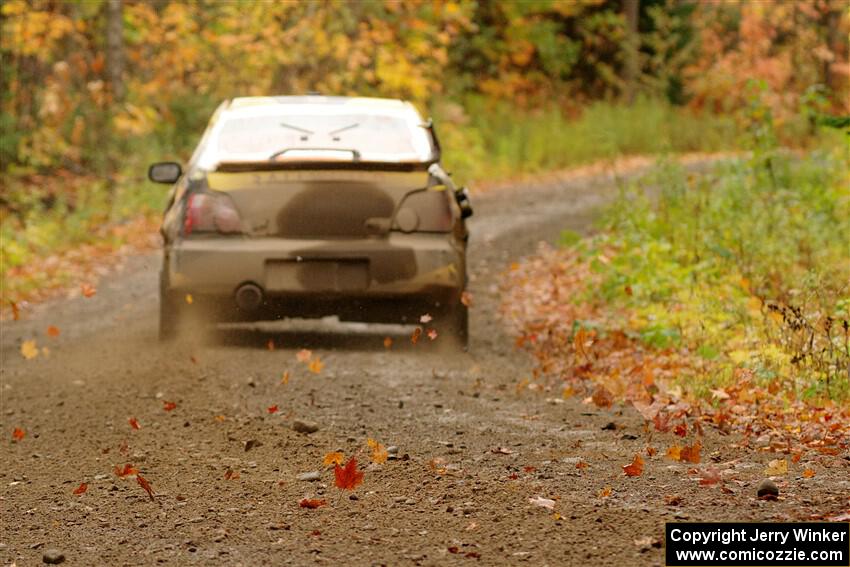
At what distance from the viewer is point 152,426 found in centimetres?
779

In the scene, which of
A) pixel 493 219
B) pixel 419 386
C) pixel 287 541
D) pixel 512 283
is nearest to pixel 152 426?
pixel 419 386

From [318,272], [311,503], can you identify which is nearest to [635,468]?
[311,503]

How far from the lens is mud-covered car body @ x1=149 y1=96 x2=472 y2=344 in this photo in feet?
31.9

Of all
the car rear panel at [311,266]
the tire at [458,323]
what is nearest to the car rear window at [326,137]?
the car rear panel at [311,266]

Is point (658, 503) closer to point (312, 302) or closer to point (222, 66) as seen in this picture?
point (312, 302)

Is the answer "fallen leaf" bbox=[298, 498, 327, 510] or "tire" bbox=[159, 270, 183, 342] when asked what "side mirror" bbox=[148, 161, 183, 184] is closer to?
"tire" bbox=[159, 270, 183, 342]

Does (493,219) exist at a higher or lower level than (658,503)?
lower

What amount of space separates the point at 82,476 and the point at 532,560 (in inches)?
97.8

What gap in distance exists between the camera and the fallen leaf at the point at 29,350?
10.5m

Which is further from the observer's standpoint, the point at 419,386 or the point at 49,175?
the point at 49,175

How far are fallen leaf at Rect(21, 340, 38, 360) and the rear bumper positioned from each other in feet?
4.32

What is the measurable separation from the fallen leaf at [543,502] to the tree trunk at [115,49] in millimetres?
18048

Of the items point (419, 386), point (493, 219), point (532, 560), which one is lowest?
point (493, 219)

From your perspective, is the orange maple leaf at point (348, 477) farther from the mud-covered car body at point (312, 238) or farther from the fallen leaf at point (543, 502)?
the mud-covered car body at point (312, 238)
